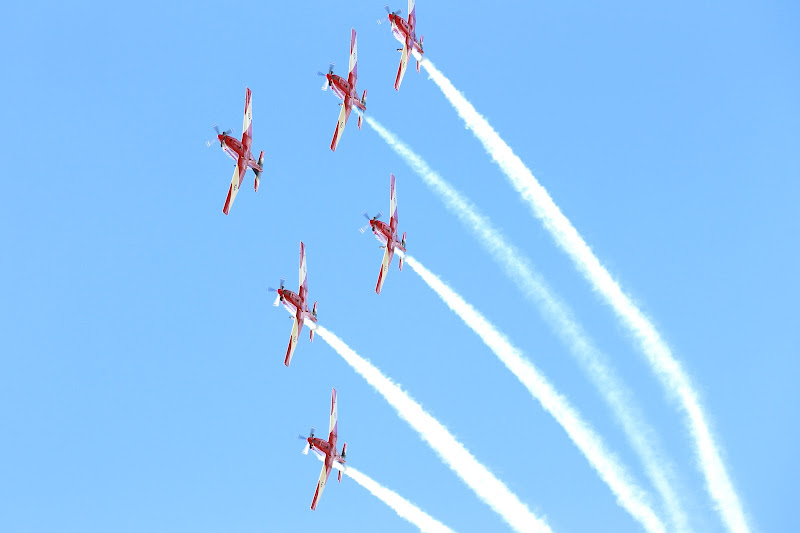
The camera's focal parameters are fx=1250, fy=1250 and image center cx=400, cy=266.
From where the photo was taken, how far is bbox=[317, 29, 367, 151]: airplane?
79.3m

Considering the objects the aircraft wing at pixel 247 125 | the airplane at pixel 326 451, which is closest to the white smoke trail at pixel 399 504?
the airplane at pixel 326 451

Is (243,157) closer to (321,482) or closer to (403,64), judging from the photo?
(403,64)

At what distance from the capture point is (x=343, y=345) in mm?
77938

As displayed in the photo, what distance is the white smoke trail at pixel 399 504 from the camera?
74.4m

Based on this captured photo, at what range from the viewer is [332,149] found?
260ft

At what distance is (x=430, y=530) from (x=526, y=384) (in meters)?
10.5

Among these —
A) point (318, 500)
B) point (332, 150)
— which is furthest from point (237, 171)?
point (318, 500)

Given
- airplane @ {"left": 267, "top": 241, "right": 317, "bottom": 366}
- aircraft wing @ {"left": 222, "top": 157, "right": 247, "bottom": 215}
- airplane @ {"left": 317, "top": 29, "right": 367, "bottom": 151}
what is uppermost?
airplane @ {"left": 317, "top": 29, "right": 367, "bottom": 151}

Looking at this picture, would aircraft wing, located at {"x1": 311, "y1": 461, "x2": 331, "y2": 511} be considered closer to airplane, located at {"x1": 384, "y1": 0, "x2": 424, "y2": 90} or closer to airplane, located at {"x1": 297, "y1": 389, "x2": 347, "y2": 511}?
airplane, located at {"x1": 297, "y1": 389, "x2": 347, "y2": 511}

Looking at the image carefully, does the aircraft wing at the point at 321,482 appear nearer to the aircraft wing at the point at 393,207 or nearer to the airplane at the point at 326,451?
the airplane at the point at 326,451

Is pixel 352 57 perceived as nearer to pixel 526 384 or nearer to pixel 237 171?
pixel 237 171

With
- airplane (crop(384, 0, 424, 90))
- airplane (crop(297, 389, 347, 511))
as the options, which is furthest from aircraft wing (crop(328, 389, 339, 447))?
airplane (crop(384, 0, 424, 90))

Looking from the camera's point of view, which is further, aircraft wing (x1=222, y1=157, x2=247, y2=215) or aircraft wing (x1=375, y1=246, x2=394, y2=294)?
aircraft wing (x1=375, y1=246, x2=394, y2=294)

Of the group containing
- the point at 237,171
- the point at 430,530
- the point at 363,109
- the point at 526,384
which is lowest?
the point at 430,530
